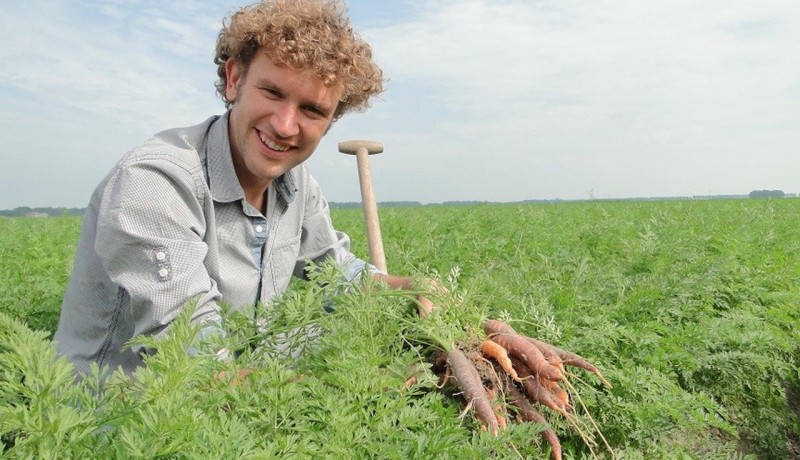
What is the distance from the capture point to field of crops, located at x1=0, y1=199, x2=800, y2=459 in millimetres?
1492

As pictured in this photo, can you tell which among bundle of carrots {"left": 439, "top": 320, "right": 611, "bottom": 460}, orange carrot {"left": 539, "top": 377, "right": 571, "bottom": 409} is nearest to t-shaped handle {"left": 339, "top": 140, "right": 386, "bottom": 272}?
bundle of carrots {"left": 439, "top": 320, "right": 611, "bottom": 460}

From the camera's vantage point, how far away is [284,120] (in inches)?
115

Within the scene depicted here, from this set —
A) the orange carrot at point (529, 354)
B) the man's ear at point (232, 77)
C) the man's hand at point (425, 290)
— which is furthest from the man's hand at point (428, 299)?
the man's ear at point (232, 77)

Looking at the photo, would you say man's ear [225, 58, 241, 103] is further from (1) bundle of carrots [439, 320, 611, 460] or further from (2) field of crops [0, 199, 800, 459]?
(1) bundle of carrots [439, 320, 611, 460]

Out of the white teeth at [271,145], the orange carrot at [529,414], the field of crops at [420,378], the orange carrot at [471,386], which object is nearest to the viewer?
the field of crops at [420,378]

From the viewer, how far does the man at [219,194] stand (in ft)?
8.53

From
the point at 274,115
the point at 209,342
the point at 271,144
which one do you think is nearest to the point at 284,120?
the point at 274,115

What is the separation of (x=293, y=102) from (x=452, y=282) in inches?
41.7

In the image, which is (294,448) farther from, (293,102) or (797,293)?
(797,293)

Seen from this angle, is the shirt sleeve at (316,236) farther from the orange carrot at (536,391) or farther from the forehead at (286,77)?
the orange carrot at (536,391)

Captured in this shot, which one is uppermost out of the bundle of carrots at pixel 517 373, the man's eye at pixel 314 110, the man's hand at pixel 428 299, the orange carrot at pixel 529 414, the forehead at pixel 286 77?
the forehead at pixel 286 77

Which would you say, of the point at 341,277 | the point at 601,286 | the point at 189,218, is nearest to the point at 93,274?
the point at 189,218

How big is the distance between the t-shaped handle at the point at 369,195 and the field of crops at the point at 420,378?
54 centimetres

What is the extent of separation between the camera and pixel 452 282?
9.80 feet
